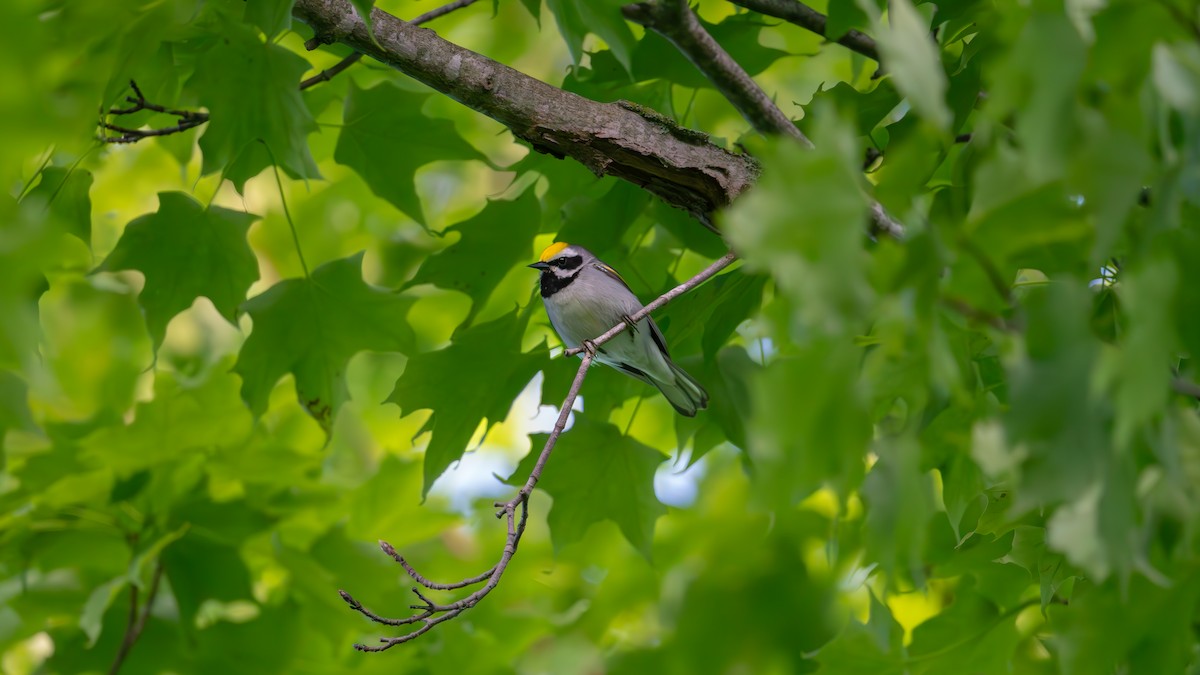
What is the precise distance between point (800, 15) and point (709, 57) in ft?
1.71

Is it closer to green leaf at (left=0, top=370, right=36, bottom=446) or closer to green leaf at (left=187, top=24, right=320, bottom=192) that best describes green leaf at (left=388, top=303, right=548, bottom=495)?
green leaf at (left=187, top=24, right=320, bottom=192)

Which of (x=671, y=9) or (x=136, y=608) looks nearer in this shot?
(x=671, y=9)

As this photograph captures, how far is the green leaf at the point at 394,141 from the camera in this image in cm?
238

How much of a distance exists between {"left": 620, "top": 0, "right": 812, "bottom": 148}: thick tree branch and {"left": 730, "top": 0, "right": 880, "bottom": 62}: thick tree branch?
1.14 ft

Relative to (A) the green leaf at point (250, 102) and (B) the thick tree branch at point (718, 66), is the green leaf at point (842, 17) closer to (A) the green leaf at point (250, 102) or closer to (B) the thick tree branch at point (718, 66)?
(B) the thick tree branch at point (718, 66)

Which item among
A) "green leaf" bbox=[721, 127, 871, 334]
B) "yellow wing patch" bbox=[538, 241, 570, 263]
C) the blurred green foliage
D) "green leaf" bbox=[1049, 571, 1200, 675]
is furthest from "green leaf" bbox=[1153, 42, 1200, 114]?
"yellow wing patch" bbox=[538, 241, 570, 263]

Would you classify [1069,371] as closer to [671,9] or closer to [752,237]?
[752,237]

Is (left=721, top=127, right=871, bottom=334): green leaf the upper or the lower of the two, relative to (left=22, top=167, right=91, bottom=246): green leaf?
upper

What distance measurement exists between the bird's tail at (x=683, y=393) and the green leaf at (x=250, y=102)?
1.09m

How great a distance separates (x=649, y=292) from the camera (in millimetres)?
2582

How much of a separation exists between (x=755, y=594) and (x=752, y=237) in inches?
182

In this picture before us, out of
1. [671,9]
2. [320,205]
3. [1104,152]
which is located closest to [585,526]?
[671,9]

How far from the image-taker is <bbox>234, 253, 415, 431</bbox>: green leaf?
2459 millimetres

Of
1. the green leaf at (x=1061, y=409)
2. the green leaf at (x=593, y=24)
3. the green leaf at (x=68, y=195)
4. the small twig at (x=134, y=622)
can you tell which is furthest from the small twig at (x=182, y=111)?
the green leaf at (x=1061, y=409)
